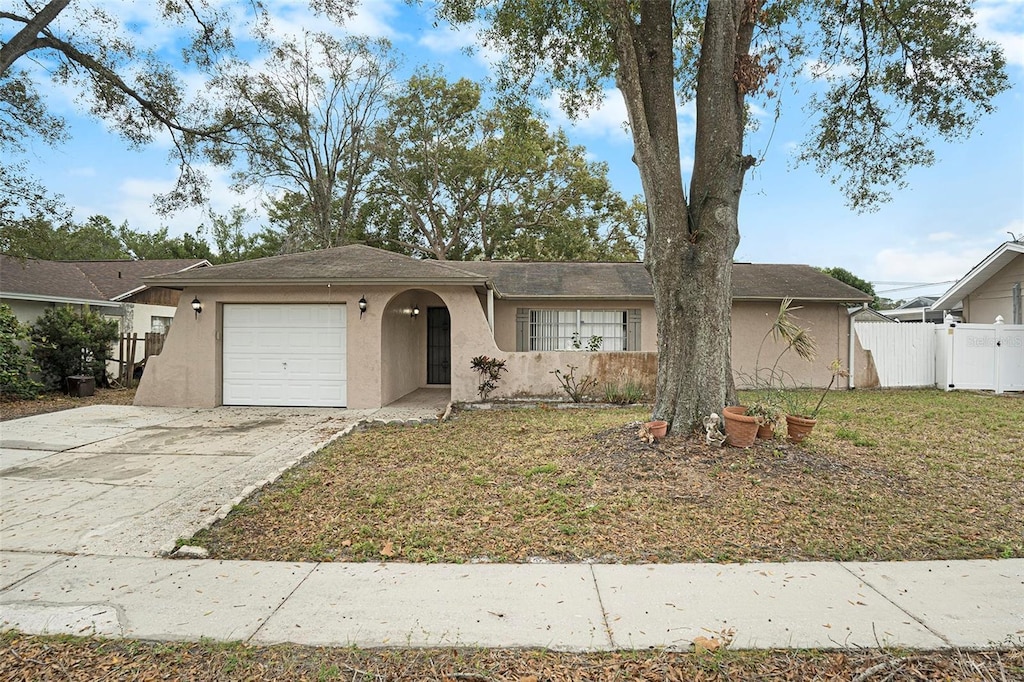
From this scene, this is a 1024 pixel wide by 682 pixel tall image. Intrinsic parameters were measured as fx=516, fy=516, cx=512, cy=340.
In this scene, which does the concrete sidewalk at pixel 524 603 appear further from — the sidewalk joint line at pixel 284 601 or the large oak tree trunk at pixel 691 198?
the large oak tree trunk at pixel 691 198

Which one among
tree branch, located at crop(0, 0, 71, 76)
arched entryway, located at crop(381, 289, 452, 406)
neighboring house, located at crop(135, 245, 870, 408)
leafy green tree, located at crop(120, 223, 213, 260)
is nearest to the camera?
tree branch, located at crop(0, 0, 71, 76)

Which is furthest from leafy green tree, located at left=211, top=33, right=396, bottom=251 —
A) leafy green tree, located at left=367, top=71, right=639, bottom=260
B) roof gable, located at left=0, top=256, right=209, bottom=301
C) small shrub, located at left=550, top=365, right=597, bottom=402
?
small shrub, located at left=550, top=365, right=597, bottom=402

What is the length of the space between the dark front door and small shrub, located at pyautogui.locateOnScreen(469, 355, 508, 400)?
4.25 m

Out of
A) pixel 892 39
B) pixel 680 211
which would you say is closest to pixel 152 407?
pixel 680 211

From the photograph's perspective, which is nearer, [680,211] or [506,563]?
[506,563]

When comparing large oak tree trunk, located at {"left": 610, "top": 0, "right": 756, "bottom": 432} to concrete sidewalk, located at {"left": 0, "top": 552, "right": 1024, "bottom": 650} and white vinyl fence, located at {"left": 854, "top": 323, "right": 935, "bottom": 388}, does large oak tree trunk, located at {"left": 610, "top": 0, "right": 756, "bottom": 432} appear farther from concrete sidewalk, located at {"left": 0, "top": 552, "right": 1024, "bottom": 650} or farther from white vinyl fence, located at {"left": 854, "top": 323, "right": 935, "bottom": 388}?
white vinyl fence, located at {"left": 854, "top": 323, "right": 935, "bottom": 388}

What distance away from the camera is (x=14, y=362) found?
12102mm

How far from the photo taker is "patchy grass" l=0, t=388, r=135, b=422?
1059 centimetres

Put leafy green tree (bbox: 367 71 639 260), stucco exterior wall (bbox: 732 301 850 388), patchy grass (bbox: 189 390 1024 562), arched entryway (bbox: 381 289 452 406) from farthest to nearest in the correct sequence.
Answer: leafy green tree (bbox: 367 71 639 260) → stucco exterior wall (bbox: 732 301 850 388) → arched entryway (bbox: 381 289 452 406) → patchy grass (bbox: 189 390 1024 562)

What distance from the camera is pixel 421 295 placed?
1457 cm

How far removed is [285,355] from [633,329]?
8.74 m

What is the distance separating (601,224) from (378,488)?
24265 millimetres

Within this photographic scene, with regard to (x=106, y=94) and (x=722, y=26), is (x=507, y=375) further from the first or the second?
(x=106, y=94)

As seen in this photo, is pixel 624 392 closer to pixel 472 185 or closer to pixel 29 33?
pixel 29 33
